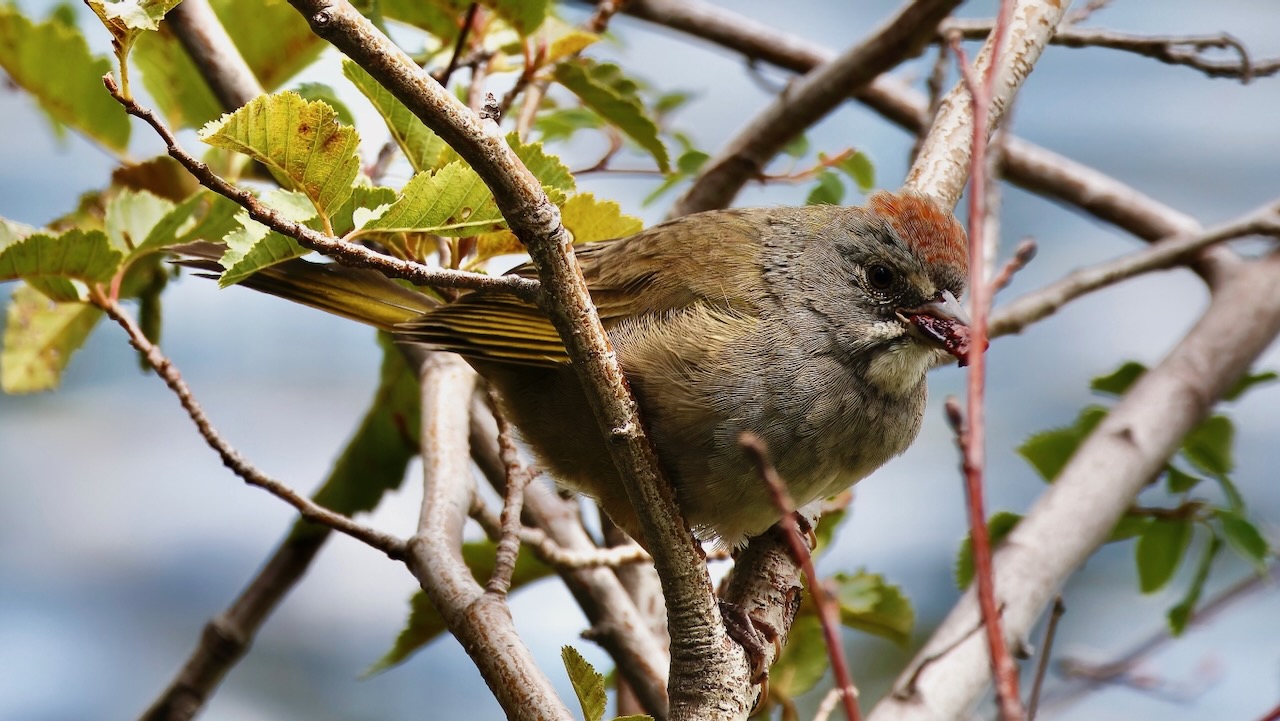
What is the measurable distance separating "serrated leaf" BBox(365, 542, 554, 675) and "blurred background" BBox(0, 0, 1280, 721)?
212cm

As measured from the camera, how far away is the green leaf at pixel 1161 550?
3773 mm

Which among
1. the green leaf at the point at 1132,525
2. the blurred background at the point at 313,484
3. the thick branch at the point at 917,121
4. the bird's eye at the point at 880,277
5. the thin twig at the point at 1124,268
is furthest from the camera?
the blurred background at the point at 313,484

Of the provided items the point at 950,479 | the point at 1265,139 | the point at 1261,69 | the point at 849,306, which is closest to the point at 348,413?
the point at 950,479

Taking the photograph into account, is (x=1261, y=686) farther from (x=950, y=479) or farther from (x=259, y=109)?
(x=259, y=109)

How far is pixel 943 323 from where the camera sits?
3.21 meters

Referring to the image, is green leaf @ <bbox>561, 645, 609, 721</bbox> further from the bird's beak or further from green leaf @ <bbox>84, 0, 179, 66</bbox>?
the bird's beak

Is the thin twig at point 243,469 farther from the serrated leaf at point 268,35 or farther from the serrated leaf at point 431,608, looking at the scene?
the serrated leaf at point 268,35

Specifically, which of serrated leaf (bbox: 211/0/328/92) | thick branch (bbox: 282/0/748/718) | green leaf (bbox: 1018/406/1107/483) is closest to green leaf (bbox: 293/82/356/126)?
serrated leaf (bbox: 211/0/328/92)

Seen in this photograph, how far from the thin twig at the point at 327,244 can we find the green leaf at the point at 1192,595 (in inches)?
97.7

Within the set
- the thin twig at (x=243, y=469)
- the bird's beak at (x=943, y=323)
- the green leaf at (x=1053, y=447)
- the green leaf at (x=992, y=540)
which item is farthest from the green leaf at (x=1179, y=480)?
the thin twig at (x=243, y=469)

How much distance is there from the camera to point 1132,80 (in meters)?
8.91

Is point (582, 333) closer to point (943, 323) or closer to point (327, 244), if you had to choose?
point (327, 244)

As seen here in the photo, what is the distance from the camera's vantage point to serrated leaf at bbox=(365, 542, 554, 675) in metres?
3.43

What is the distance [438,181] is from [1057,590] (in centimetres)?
211
